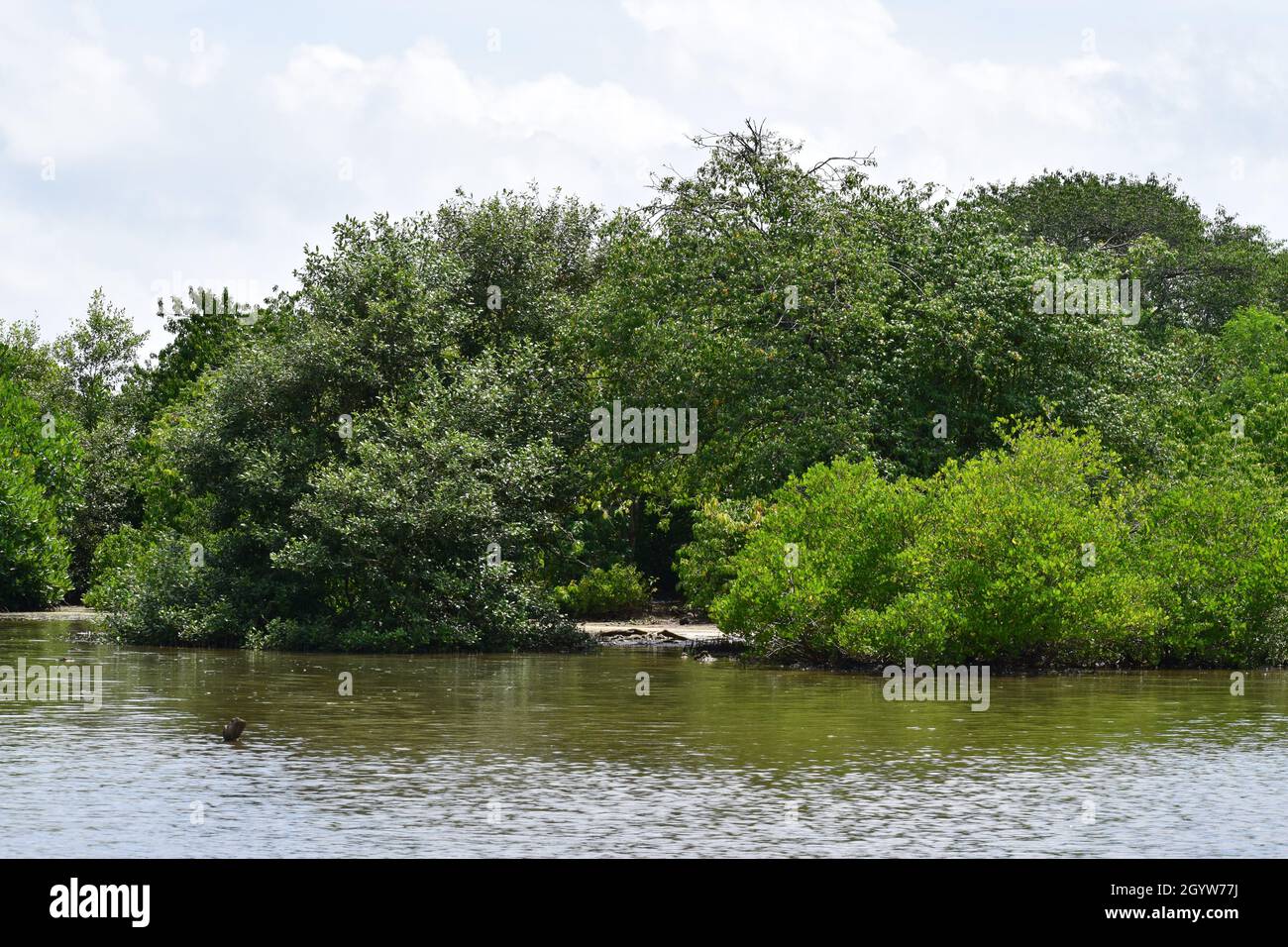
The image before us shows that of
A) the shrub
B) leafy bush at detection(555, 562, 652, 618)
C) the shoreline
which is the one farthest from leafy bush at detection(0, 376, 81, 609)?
the shrub

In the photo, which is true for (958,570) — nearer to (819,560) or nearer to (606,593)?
(819,560)

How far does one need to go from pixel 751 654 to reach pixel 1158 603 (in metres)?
9.38

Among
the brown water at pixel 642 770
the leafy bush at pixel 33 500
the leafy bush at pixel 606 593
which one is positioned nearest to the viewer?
the brown water at pixel 642 770

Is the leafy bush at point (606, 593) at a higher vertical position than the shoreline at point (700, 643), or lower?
higher

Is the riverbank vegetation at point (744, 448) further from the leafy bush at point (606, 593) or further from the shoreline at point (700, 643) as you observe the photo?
the leafy bush at point (606, 593)

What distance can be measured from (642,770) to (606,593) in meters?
31.6

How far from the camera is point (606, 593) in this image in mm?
51406

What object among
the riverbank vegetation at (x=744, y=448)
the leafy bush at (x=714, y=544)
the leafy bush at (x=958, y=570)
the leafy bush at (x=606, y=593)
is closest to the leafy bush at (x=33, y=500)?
the riverbank vegetation at (x=744, y=448)

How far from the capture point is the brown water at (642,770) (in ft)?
49.8

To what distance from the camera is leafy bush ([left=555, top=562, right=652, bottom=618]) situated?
51062mm

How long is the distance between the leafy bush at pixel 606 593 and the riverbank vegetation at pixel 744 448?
4.40m

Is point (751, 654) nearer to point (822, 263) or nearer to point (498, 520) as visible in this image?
point (498, 520)

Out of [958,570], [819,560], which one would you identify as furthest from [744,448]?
[958,570]

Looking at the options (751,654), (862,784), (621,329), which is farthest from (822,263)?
(862,784)
